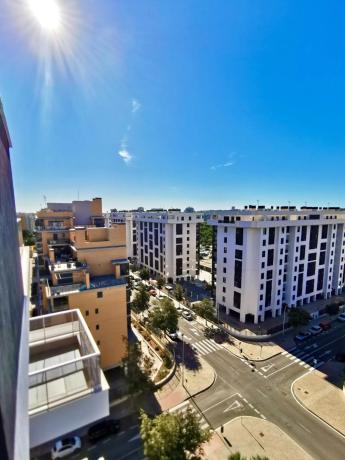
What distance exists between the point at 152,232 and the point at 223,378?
45754 mm

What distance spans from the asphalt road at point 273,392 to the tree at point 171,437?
7622mm

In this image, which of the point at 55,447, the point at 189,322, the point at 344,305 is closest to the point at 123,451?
the point at 55,447

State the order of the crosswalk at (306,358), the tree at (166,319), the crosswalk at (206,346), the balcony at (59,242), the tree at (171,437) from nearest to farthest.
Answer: the tree at (171,437)
the crosswalk at (306,358)
the crosswalk at (206,346)
the tree at (166,319)
the balcony at (59,242)

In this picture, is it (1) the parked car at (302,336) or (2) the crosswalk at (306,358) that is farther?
(1) the parked car at (302,336)

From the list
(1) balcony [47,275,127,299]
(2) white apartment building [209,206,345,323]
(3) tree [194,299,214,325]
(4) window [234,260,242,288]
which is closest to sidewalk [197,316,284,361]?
(3) tree [194,299,214,325]

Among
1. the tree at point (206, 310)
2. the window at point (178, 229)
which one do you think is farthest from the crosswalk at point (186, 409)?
the window at point (178, 229)

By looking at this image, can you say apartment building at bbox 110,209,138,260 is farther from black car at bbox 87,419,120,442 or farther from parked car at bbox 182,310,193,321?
black car at bbox 87,419,120,442

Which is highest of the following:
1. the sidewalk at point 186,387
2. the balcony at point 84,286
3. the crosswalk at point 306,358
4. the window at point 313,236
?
the window at point 313,236

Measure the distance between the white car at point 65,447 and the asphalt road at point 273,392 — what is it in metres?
11.4

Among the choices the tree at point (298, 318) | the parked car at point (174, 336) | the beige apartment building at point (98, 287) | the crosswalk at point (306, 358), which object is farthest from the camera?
the tree at point (298, 318)

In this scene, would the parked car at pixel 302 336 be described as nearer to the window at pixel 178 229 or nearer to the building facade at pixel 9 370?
the window at pixel 178 229

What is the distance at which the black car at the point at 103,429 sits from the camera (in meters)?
20.2

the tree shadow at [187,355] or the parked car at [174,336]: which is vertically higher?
the parked car at [174,336]

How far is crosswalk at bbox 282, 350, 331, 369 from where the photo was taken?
99.2 ft
